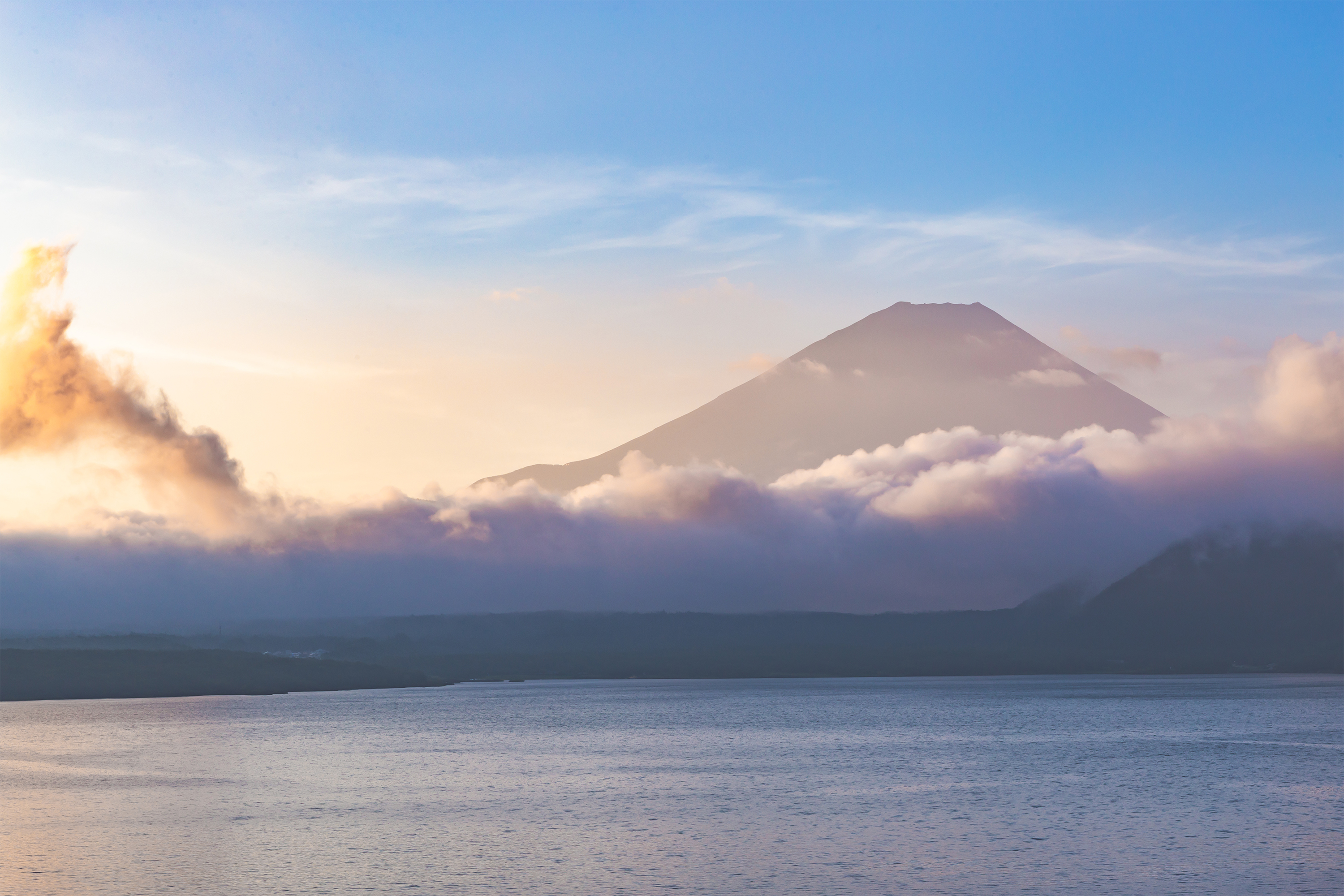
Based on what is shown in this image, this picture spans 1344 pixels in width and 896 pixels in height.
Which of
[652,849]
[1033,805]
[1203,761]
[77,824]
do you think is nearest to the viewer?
[652,849]

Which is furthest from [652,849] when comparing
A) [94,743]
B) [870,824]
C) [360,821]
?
[94,743]

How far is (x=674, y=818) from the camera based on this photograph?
7694 cm

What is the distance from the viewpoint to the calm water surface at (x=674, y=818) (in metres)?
56.2

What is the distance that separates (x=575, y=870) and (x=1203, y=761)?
88.4m

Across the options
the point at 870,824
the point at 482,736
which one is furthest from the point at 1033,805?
the point at 482,736

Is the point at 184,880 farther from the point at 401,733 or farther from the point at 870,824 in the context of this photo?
the point at 401,733

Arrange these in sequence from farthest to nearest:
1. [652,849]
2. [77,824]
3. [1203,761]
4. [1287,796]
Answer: [1203,761] → [1287,796] → [77,824] → [652,849]

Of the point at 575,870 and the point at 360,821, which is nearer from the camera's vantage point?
the point at 575,870

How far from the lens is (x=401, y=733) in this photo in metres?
170

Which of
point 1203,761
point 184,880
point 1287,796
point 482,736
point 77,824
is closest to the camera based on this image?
point 184,880

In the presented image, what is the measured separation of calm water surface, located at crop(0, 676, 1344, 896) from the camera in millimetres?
56156

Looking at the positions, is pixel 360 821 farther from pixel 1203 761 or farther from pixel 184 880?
pixel 1203 761

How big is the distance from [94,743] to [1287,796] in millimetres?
136602

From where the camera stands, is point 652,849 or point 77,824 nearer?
point 652,849
